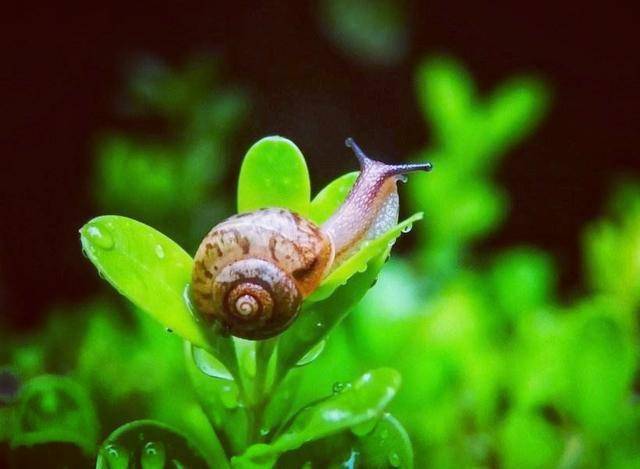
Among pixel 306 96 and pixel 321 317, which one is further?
pixel 306 96

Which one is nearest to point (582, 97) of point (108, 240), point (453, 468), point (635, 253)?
point (635, 253)

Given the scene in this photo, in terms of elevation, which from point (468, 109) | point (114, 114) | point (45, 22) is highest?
point (468, 109)

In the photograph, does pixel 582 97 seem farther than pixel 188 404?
Yes

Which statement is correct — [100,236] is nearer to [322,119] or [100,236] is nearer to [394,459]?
[394,459]

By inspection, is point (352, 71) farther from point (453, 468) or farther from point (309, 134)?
point (453, 468)

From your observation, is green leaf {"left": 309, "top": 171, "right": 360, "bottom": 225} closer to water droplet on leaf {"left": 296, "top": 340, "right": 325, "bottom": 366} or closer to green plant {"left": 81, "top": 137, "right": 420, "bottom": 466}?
green plant {"left": 81, "top": 137, "right": 420, "bottom": 466}

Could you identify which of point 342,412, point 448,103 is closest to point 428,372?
point 342,412

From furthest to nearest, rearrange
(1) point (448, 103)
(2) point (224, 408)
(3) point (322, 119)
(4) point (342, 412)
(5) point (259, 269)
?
(3) point (322, 119)
(1) point (448, 103)
(5) point (259, 269)
(2) point (224, 408)
(4) point (342, 412)
